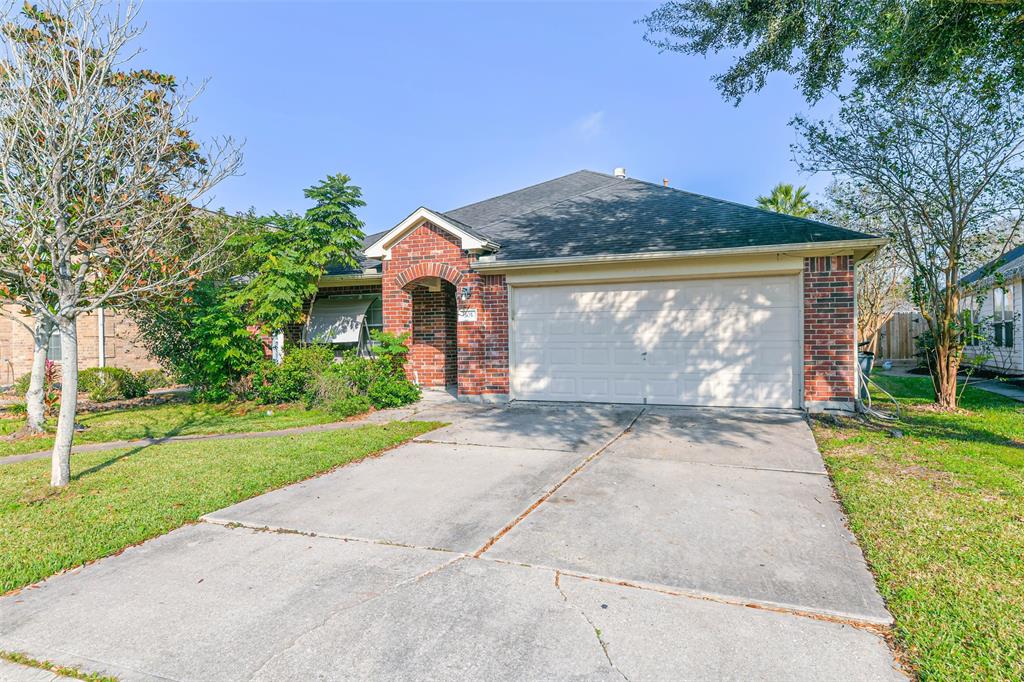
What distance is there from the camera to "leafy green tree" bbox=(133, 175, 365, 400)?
1048cm

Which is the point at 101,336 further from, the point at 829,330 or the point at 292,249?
the point at 829,330

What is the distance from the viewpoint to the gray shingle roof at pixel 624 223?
891cm

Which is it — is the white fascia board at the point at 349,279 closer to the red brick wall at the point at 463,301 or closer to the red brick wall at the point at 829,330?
the red brick wall at the point at 463,301

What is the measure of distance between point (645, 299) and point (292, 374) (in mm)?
6834

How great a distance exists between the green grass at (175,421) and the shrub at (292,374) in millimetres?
302

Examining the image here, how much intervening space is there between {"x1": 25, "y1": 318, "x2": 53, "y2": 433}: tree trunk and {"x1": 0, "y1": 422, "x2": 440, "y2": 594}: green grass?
188cm

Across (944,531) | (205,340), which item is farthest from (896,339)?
(205,340)

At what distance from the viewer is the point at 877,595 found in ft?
9.63

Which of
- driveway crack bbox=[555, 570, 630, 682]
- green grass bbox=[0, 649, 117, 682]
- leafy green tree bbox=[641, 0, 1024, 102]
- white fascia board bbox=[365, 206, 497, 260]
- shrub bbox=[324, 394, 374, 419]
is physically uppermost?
leafy green tree bbox=[641, 0, 1024, 102]

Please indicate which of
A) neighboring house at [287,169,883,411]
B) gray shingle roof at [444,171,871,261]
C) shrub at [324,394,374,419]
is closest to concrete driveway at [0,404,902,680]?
neighboring house at [287,169,883,411]

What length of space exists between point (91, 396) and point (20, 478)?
8070 millimetres

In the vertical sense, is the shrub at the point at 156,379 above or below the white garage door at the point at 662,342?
below

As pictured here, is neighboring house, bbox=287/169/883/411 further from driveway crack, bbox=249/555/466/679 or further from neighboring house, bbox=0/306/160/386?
neighboring house, bbox=0/306/160/386

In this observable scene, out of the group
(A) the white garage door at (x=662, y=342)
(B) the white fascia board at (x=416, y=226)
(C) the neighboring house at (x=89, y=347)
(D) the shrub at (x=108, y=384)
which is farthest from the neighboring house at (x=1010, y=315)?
(C) the neighboring house at (x=89, y=347)
